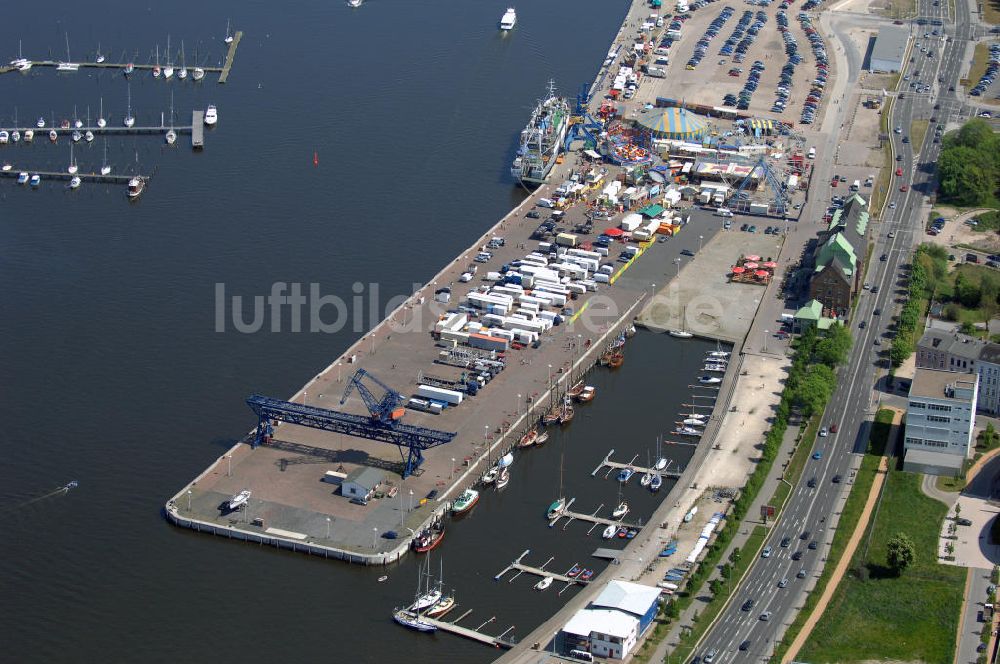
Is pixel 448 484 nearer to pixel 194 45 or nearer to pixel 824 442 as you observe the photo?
pixel 824 442

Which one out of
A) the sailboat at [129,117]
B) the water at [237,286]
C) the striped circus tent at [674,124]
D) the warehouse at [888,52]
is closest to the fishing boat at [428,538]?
the water at [237,286]

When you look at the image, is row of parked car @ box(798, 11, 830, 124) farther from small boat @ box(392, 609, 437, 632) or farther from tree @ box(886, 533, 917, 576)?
small boat @ box(392, 609, 437, 632)

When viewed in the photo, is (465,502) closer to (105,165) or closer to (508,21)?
(105,165)

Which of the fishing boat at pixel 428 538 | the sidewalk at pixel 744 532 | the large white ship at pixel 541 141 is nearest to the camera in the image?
the sidewalk at pixel 744 532

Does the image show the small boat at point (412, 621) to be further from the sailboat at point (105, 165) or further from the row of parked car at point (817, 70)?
the row of parked car at point (817, 70)

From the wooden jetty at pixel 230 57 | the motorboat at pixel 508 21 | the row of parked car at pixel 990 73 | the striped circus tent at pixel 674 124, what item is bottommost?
the striped circus tent at pixel 674 124

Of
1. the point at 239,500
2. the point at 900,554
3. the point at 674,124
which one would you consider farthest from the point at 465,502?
the point at 674,124
